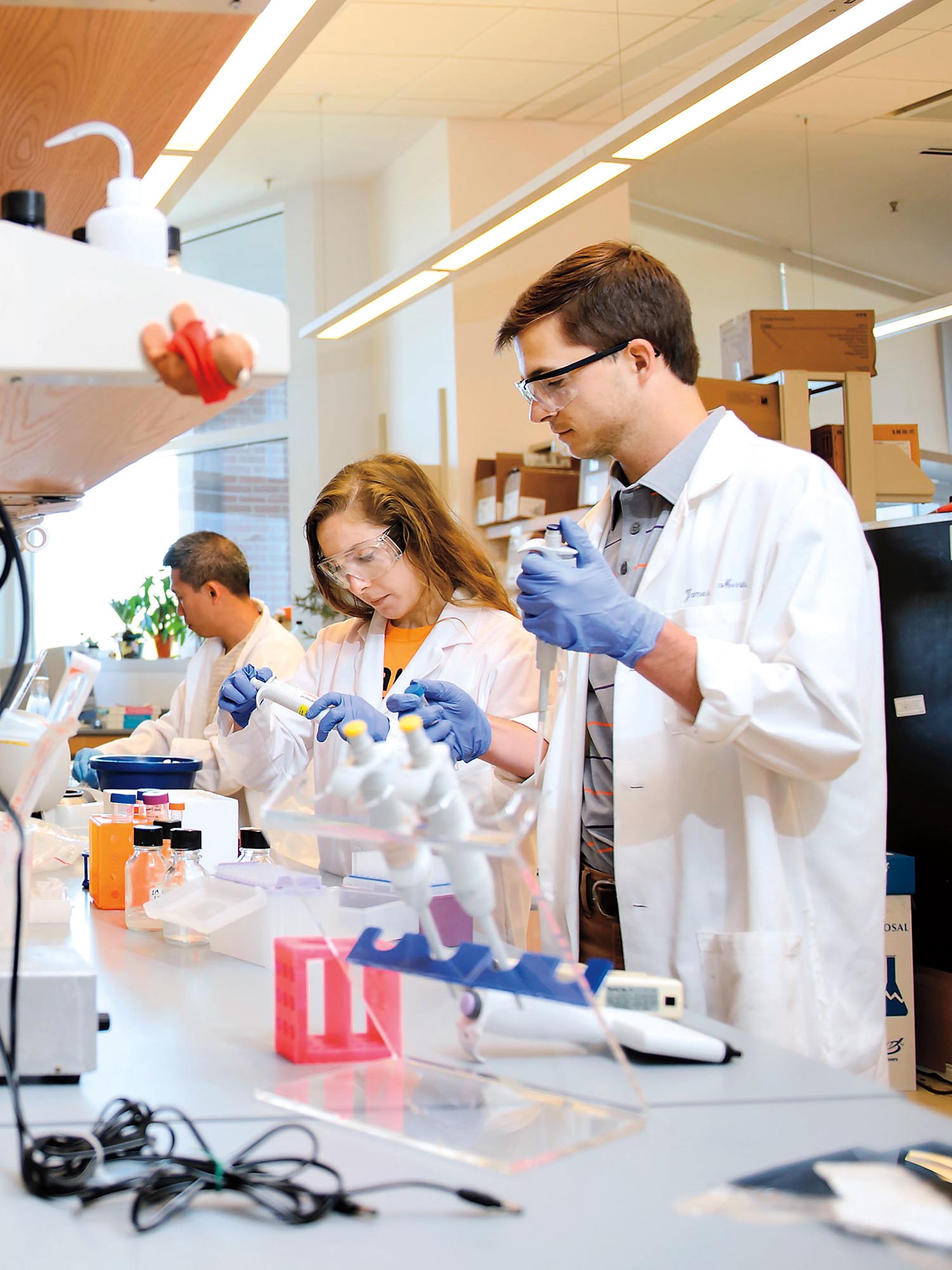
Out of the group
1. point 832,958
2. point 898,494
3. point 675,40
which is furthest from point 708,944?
point 675,40

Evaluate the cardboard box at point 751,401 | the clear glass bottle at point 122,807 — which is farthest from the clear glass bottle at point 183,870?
the cardboard box at point 751,401

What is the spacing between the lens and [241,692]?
7.63ft

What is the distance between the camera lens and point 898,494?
4.42 m

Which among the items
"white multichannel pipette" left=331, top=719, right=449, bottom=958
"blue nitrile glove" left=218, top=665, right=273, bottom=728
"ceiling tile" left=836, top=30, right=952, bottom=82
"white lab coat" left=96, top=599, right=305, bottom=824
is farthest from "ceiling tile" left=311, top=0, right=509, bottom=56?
"white multichannel pipette" left=331, top=719, right=449, bottom=958

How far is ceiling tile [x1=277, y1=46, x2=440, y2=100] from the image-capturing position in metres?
5.23

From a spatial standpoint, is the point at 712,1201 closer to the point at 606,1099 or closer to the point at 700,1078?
the point at 606,1099

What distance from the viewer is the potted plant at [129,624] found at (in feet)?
21.8

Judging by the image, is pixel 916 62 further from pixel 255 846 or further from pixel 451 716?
pixel 255 846

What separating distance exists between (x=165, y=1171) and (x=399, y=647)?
170cm

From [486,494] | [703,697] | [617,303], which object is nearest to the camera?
[703,697]

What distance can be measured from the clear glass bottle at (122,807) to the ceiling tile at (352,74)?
410 cm

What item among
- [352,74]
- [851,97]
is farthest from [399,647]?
[851,97]

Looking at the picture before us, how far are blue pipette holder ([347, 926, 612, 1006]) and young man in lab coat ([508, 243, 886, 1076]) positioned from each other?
0.54 meters

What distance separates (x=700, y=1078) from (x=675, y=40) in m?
5.05
